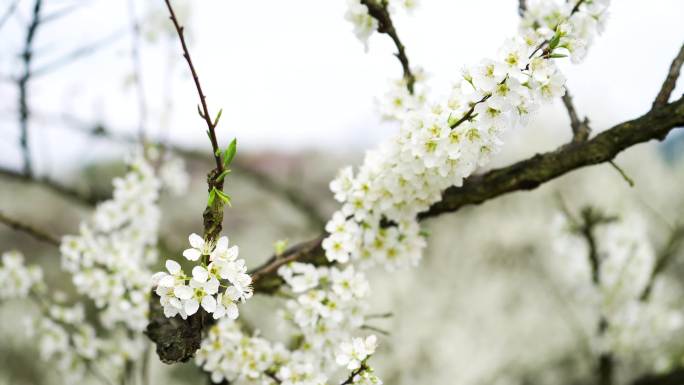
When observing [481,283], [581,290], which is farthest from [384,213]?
[481,283]

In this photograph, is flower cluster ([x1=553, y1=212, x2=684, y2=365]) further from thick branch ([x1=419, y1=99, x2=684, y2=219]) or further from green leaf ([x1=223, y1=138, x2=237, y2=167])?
green leaf ([x1=223, y1=138, x2=237, y2=167])

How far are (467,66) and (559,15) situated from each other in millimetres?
613

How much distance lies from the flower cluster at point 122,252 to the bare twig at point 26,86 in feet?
1.68

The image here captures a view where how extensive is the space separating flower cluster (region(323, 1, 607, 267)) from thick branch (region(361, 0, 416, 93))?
0.28 metres

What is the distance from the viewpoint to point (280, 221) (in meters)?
6.72

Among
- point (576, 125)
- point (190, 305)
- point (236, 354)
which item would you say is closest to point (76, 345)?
point (236, 354)

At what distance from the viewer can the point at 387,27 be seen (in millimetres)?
1637

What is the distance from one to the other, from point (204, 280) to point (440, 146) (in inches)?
22.8

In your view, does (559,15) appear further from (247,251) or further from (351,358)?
(247,251)

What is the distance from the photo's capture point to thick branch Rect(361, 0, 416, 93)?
5.28ft

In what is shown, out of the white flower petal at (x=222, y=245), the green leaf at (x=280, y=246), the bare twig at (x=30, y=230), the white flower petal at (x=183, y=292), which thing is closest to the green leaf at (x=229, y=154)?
the white flower petal at (x=222, y=245)

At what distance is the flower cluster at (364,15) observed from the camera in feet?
5.35

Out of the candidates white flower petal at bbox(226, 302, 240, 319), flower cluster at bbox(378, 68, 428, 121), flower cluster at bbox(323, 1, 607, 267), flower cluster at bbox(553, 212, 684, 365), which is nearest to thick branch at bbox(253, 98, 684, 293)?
flower cluster at bbox(323, 1, 607, 267)

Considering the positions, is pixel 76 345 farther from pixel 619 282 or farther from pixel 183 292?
pixel 619 282
